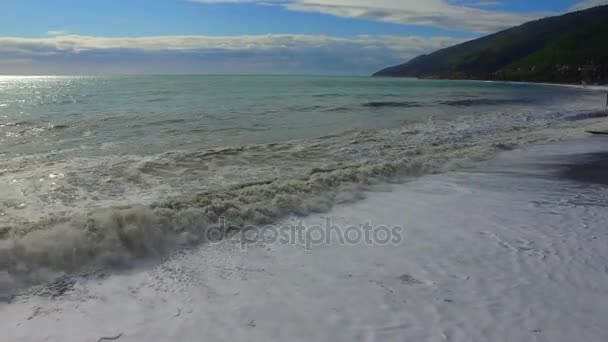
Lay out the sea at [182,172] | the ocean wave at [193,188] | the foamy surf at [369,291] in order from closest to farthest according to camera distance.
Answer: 1. the foamy surf at [369,291]
2. the ocean wave at [193,188]
3. the sea at [182,172]

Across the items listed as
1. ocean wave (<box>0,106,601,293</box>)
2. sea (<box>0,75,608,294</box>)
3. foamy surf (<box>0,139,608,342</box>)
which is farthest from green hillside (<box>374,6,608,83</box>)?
foamy surf (<box>0,139,608,342</box>)

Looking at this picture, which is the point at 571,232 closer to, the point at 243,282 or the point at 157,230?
the point at 243,282

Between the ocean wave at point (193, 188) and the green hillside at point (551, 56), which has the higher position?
the green hillside at point (551, 56)

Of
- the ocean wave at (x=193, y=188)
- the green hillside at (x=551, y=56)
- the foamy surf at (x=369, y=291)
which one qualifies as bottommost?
the foamy surf at (x=369, y=291)

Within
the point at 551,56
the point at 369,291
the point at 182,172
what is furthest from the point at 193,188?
the point at 551,56

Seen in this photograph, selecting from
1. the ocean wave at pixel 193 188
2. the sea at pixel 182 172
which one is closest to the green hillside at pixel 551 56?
the sea at pixel 182 172

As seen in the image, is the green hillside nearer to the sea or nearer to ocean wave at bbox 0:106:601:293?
the sea

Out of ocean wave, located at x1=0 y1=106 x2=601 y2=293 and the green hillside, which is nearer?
ocean wave, located at x1=0 y1=106 x2=601 y2=293

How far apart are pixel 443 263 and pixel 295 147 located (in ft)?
33.2

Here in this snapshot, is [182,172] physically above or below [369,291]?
above

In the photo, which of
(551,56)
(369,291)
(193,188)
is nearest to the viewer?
(369,291)

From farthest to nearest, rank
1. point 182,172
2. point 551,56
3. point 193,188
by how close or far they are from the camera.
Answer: point 551,56 < point 182,172 < point 193,188

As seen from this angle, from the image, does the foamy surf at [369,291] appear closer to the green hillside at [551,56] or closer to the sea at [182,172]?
the sea at [182,172]

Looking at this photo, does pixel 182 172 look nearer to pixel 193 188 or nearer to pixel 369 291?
pixel 193 188
